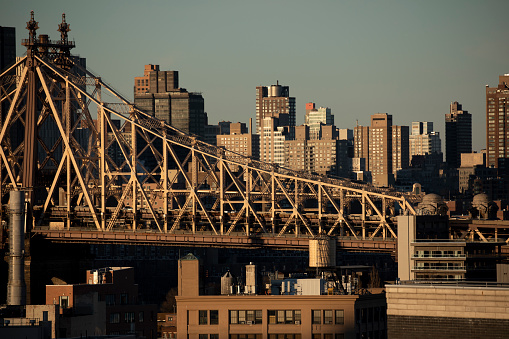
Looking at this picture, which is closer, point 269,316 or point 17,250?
point 269,316

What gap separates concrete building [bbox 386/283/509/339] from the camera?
80.6 m

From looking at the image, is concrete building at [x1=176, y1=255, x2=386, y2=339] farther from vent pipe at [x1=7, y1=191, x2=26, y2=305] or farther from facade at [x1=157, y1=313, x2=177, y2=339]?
vent pipe at [x1=7, y1=191, x2=26, y2=305]

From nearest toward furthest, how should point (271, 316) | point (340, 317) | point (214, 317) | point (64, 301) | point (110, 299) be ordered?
point (340, 317) → point (271, 316) → point (214, 317) → point (64, 301) → point (110, 299)

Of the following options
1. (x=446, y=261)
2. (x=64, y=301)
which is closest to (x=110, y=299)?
(x=64, y=301)

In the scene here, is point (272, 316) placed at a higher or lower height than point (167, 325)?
higher

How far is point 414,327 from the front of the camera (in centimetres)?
8306

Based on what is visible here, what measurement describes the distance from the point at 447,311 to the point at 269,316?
44.3 feet

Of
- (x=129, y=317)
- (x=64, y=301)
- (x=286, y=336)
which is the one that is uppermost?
(x=64, y=301)

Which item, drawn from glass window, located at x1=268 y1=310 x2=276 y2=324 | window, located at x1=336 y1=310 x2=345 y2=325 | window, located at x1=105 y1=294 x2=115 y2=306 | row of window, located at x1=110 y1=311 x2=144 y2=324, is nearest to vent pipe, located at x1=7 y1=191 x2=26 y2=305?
window, located at x1=105 y1=294 x2=115 y2=306

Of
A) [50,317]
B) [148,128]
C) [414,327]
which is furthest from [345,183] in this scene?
[414,327]

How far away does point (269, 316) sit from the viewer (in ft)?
303

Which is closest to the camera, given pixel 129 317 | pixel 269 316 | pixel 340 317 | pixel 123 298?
pixel 340 317

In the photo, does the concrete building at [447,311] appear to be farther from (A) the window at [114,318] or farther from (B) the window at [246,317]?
(A) the window at [114,318]

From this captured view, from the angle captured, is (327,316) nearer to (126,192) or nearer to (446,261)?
(446,261)
